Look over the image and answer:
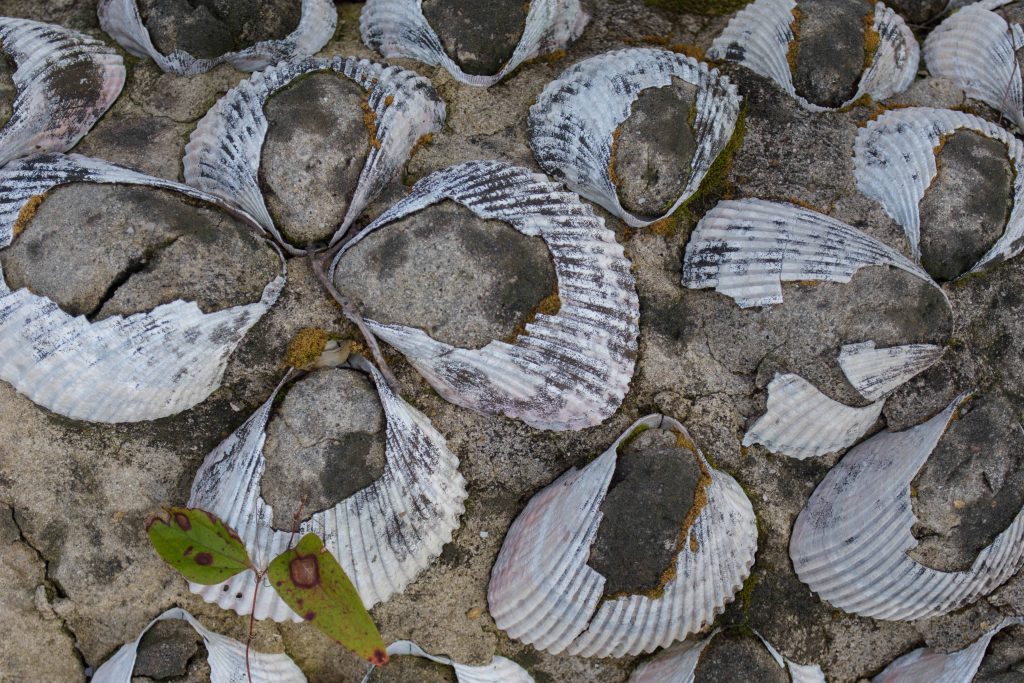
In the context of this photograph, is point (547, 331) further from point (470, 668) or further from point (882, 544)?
point (882, 544)

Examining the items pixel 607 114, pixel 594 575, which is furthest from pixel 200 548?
pixel 607 114

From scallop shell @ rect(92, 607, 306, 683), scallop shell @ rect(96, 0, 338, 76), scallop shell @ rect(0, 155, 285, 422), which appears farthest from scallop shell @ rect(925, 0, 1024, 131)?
scallop shell @ rect(92, 607, 306, 683)

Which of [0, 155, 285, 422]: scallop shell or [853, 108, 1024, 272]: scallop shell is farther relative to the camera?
[853, 108, 1024, 272]: scallop shell

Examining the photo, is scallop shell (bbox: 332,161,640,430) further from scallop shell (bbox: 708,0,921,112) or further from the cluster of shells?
scallop shell (bbox: 708,0,921,112)

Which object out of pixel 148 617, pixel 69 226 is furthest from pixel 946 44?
pixel 148 617

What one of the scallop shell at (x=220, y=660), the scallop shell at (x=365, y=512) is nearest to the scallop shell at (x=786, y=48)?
the scallop shell at (x=365, y=512)

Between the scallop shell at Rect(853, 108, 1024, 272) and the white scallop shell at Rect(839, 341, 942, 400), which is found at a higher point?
the scallop shell at Rect(853, 108, 1024, 272)

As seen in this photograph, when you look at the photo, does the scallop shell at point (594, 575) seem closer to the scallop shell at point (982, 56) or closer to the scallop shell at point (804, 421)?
the scallop shell at point (804, 421)
